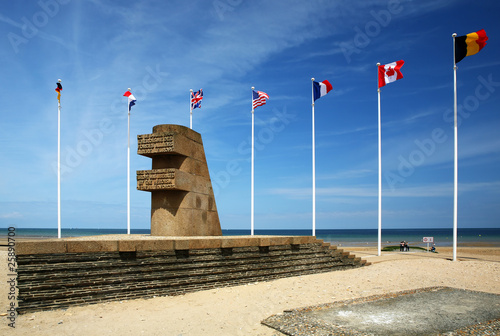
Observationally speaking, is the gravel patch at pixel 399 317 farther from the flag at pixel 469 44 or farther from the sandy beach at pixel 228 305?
the flag at pixel 469 44

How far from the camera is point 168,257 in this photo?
36.5ft

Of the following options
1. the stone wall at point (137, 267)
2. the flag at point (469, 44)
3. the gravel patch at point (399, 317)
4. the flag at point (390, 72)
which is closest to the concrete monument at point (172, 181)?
the stone wall at point (137, 267)

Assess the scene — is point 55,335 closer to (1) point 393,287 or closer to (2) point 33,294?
(2) point 33,294

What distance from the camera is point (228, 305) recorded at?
10.2m

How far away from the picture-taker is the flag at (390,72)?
1933 centimetres

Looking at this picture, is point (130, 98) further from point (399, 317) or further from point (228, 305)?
point (399, 317)

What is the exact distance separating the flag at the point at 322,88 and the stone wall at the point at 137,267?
9.50 metres

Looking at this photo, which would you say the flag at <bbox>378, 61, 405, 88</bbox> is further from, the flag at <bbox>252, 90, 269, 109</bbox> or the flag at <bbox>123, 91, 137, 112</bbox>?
the flag at <bbox>123, 91, 137, 112</bbox>

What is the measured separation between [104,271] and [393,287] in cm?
897

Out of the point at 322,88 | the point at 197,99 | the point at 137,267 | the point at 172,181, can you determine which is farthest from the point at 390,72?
the point at 137,267

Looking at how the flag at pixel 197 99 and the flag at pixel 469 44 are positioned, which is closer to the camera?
the flag at pixel 469 44

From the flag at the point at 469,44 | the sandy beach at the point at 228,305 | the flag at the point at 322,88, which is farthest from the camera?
the flag at the point at 322,88

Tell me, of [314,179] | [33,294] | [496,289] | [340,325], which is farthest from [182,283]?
[314,179]

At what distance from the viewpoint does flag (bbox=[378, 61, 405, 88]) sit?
19.3m
